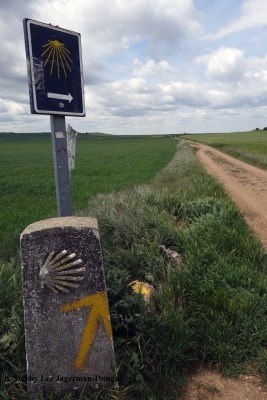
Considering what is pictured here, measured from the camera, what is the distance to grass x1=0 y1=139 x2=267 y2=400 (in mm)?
2863

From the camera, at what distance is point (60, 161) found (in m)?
3.66

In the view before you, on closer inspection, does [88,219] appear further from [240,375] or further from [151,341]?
[240,375]

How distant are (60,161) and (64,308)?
164 centimetres

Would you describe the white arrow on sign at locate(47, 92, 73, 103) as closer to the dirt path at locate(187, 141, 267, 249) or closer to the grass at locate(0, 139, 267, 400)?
the grass at locate(0, 139, 267, 400)

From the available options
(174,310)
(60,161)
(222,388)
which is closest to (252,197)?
(174,310)

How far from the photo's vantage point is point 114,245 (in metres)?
5.02

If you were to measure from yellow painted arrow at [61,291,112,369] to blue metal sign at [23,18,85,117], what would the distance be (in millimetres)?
1807

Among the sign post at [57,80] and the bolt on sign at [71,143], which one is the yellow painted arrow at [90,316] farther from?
the bolt on sign at [71,143]

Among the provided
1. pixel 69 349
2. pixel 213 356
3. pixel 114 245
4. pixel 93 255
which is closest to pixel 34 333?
pixel 69 349

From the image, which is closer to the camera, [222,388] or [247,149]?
[222,388]

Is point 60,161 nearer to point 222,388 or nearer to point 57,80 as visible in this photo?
point 57,80

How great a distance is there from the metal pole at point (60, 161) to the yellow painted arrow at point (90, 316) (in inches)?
54.3

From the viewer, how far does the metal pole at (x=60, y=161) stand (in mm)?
3596

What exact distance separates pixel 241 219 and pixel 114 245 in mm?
2585
